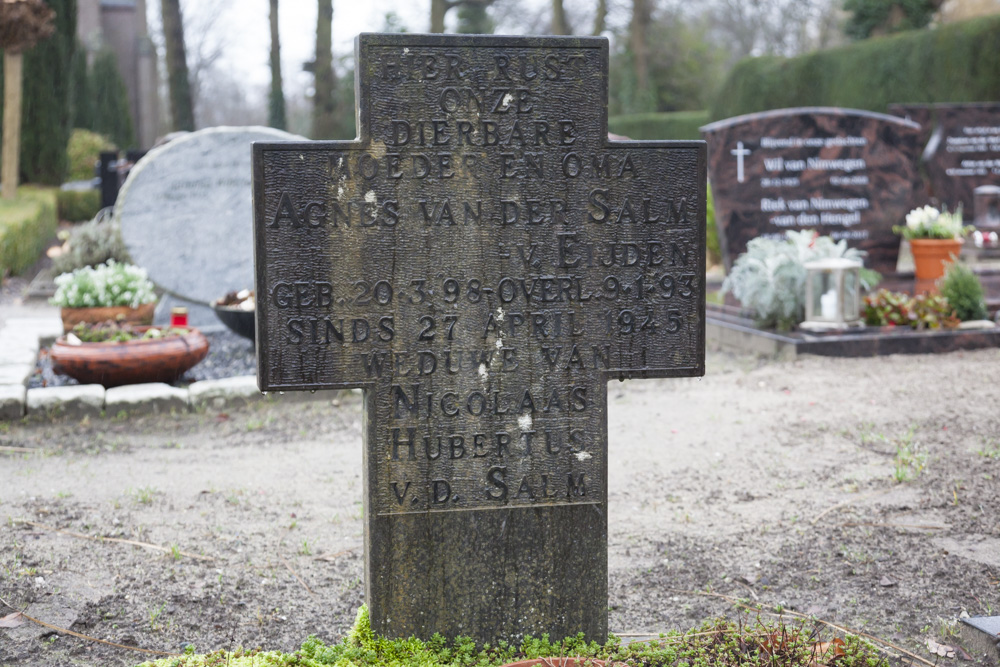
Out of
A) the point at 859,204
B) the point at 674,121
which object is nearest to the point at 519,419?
the point at 859,204

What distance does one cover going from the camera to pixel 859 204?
10195 millimetres

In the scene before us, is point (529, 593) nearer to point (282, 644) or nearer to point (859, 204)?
point (282, 644)

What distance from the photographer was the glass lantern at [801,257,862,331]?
848cm

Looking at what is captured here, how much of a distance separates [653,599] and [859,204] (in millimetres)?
7670

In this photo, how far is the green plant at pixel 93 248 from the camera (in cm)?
1058

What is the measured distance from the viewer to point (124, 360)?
7.04 meters

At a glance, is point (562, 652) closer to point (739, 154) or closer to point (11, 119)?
point (739, 154)

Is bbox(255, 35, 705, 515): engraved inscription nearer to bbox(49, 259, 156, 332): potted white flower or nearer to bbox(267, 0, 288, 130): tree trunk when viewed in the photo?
bbox(49, 259, 156, 332): potted white flower

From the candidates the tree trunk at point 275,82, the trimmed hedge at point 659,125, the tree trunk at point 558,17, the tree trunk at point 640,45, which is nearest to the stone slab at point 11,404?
the tree trunk at point 558,17

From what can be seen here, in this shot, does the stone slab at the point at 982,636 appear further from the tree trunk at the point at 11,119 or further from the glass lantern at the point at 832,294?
Answer: the tree trunk at the point at 11,119

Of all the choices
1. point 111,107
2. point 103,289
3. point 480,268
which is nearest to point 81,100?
point 111,107

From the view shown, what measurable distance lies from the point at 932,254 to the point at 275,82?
68.7 feet

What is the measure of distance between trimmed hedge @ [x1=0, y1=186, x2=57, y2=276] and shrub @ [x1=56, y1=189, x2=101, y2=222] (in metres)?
2.11

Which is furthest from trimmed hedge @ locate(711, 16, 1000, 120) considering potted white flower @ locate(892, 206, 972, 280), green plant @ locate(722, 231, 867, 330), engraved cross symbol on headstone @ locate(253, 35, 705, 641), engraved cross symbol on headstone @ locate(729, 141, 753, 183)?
engraved cross symbol on headstone @ locate(253, 35, 705, 641)
